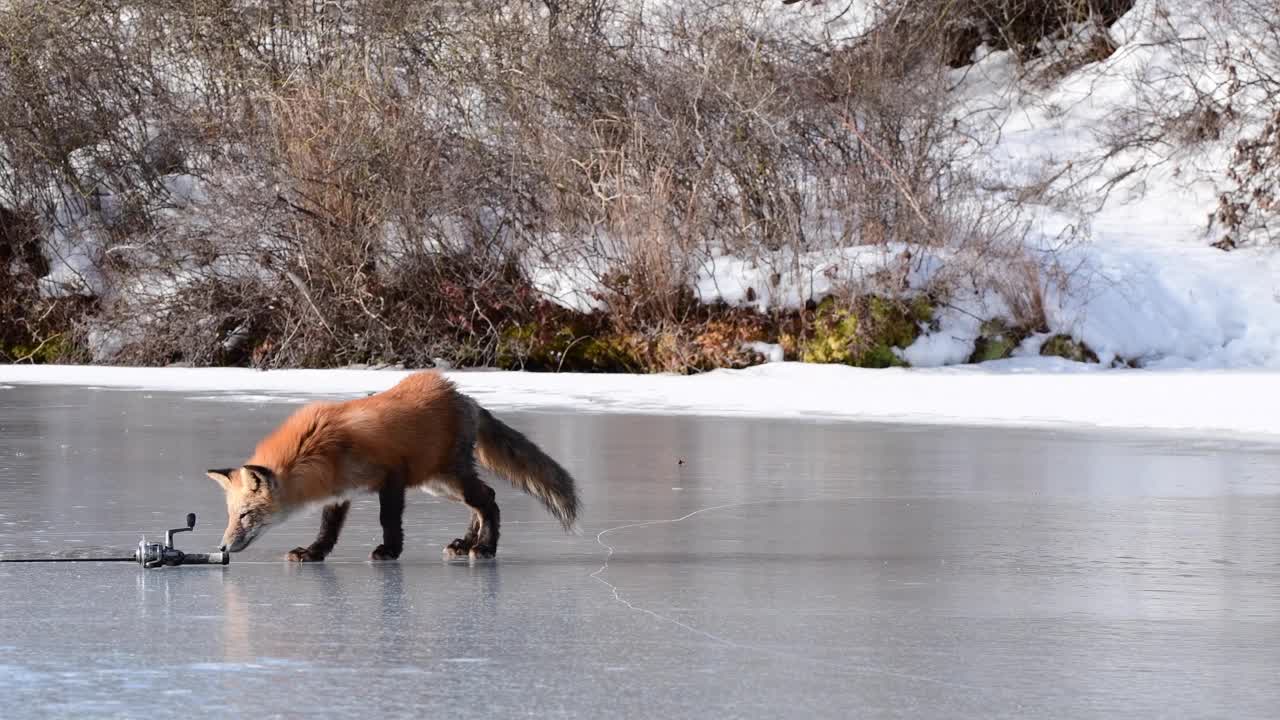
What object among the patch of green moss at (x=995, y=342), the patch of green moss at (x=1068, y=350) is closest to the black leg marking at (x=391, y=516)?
the patch of green moss at (x=995, y=342)

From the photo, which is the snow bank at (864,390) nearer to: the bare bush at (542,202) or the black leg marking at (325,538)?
the bare bush at (542,202)

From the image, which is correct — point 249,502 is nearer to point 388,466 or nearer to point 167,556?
point 167,556

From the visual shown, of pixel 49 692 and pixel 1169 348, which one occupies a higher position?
pixel 1169 348

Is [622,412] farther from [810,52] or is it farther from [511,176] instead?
[810,52]

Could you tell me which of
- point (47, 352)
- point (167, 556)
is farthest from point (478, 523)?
point (47, 352)

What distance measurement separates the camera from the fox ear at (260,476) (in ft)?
18.6

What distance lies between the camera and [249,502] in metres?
5.79

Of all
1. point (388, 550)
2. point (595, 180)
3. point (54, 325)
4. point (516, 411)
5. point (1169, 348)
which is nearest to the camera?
point (388, 550)

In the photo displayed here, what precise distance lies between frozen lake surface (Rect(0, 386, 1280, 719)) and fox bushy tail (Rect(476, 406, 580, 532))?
0.59ft

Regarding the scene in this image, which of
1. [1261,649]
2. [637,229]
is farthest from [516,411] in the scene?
[1261,649]

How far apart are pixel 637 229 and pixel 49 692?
14641 millimetres

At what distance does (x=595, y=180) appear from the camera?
65.0 ft

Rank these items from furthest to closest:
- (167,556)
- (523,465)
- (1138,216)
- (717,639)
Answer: (1138,216) → (523,465) → (167,556) → (717,639)

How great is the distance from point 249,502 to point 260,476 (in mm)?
135
